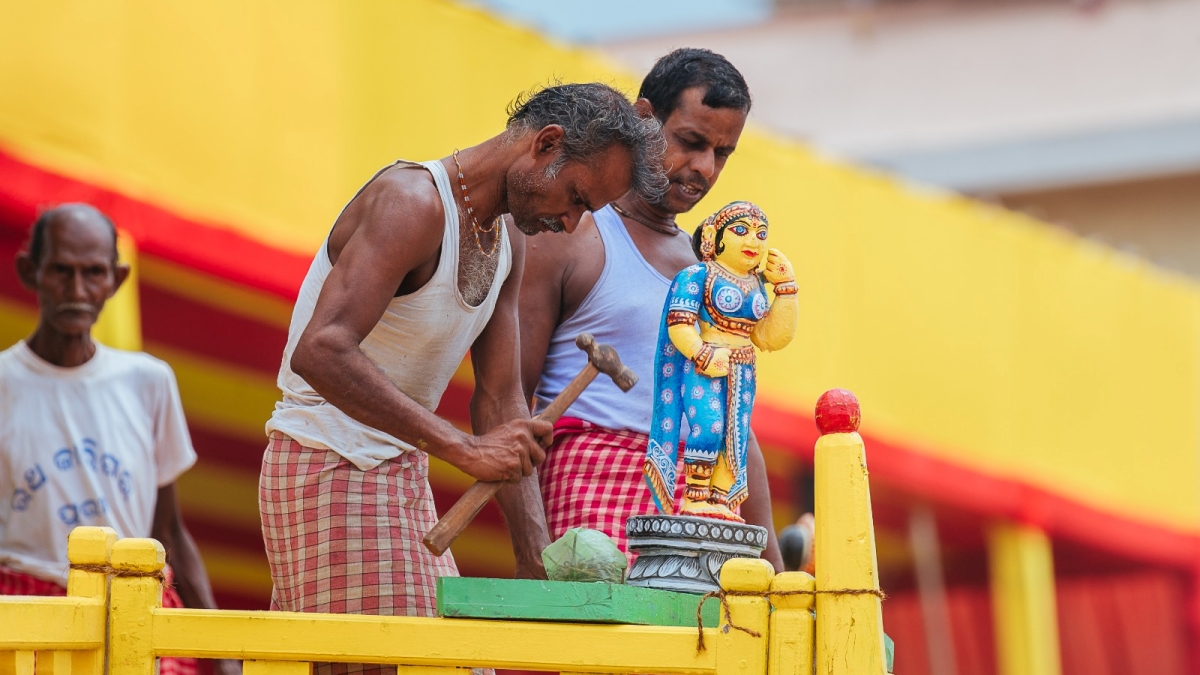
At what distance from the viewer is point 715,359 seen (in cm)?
279

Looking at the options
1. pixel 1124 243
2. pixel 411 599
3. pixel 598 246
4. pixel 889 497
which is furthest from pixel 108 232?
pixel 1124 243

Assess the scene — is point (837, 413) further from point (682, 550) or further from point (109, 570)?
point (109, 570)

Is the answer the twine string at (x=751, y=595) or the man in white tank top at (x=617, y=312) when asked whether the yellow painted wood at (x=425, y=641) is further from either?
the man in white tank top at (x=617, y=312)

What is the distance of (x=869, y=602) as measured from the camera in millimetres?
2350

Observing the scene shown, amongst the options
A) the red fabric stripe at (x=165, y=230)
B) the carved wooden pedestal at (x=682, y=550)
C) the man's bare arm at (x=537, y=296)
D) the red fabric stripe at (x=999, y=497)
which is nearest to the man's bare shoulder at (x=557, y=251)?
the man's bare arm at (x=537, y=296)

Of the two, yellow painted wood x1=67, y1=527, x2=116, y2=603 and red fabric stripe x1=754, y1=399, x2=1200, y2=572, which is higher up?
red fabric stripe x1=754, y1=399, x2=1200, y2=572

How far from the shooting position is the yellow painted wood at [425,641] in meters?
2.43

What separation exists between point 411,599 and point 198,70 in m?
2.86

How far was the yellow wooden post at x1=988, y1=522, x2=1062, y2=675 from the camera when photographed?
29.0 feet

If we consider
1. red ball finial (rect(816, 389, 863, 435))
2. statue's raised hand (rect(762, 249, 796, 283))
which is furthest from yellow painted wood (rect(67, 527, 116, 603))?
statue's raised hand (rect(762, 249, 796, 283))

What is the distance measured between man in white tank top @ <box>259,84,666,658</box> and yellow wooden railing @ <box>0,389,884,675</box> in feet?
0.85

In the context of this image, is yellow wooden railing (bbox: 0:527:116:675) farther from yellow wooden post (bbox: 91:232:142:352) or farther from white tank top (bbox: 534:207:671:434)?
yellow wooden post (bbox: 91:232:142:352)

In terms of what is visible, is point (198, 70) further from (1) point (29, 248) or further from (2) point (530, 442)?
(2) point (530, 442)

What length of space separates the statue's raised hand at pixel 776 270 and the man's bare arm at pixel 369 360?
592 mm
